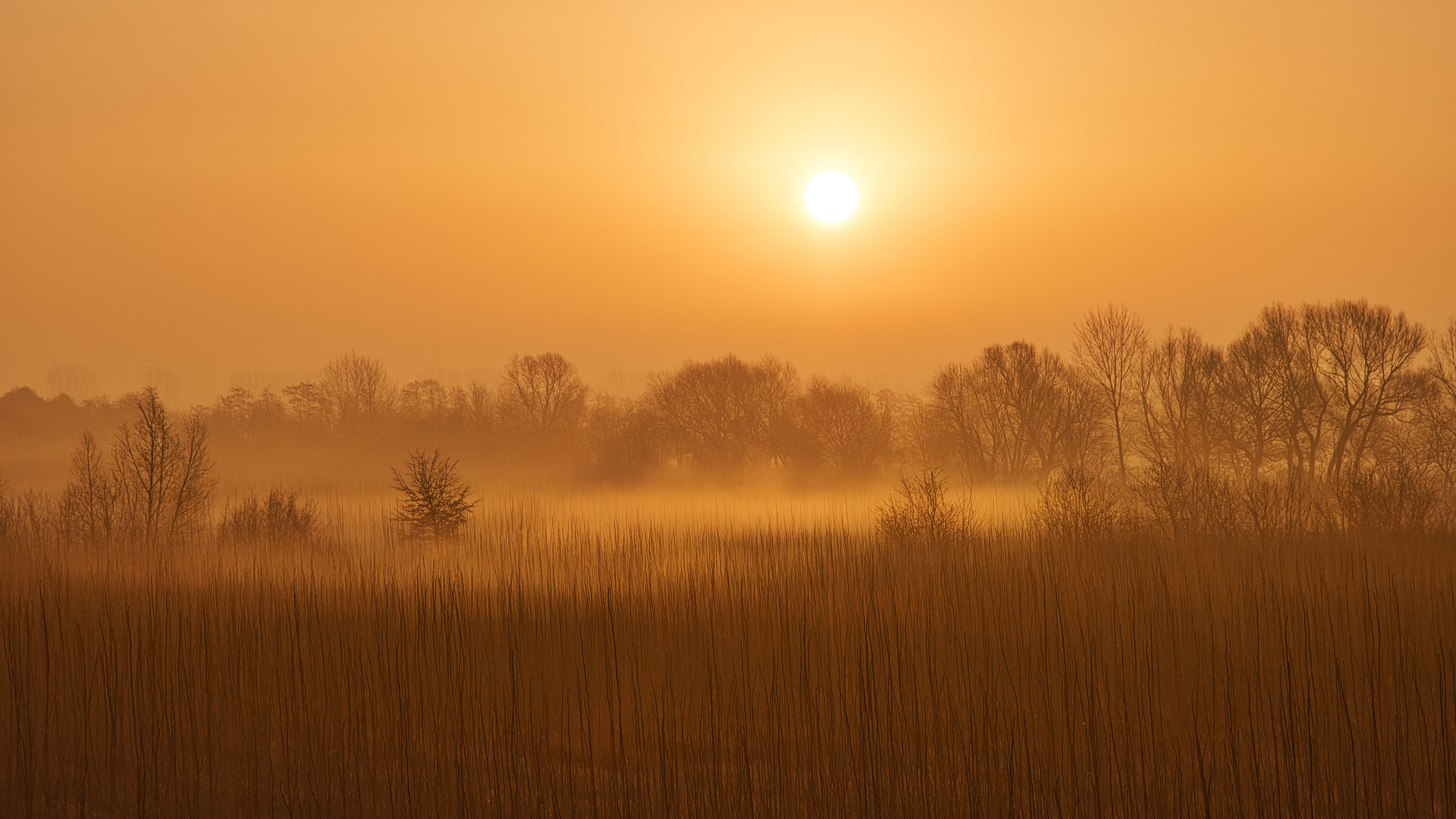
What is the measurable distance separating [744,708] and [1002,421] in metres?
38.2

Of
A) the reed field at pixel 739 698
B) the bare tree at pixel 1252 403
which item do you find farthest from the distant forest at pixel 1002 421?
the reed field at pixel 739 698

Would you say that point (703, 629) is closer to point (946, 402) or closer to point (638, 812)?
point (638, 812)

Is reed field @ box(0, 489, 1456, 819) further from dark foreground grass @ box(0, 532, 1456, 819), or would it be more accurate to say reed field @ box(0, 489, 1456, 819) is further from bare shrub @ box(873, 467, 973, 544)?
bare shrub @ box(873, 467, 973, 544)

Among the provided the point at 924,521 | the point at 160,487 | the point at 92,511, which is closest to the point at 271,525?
the point at 160,487

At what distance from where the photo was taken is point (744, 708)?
9023 millimetres

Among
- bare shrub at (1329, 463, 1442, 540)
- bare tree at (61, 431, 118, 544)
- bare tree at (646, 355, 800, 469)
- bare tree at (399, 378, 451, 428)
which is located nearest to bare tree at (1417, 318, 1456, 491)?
bare shrub at (1329, 463, 1442, 540)

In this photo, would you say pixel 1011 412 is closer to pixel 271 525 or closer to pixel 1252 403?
pixel 1252 403

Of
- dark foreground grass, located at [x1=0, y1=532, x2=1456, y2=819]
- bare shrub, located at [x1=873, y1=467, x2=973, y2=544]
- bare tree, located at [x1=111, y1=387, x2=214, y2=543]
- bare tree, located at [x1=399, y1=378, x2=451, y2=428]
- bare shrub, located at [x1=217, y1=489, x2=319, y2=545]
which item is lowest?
dark foreground grass, located at [x1=0, y1=532, x2=1456, y2=819]

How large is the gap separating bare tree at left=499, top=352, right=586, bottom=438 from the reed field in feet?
146

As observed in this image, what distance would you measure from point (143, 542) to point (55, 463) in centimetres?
5701

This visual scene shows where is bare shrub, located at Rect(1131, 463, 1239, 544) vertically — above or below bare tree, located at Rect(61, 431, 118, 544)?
below

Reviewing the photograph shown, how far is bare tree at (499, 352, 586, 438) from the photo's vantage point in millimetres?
59625

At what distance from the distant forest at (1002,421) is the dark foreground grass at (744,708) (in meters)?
10.7

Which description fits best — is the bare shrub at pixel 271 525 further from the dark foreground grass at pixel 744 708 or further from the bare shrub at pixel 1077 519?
the bare shrub at pixel 1077 519
